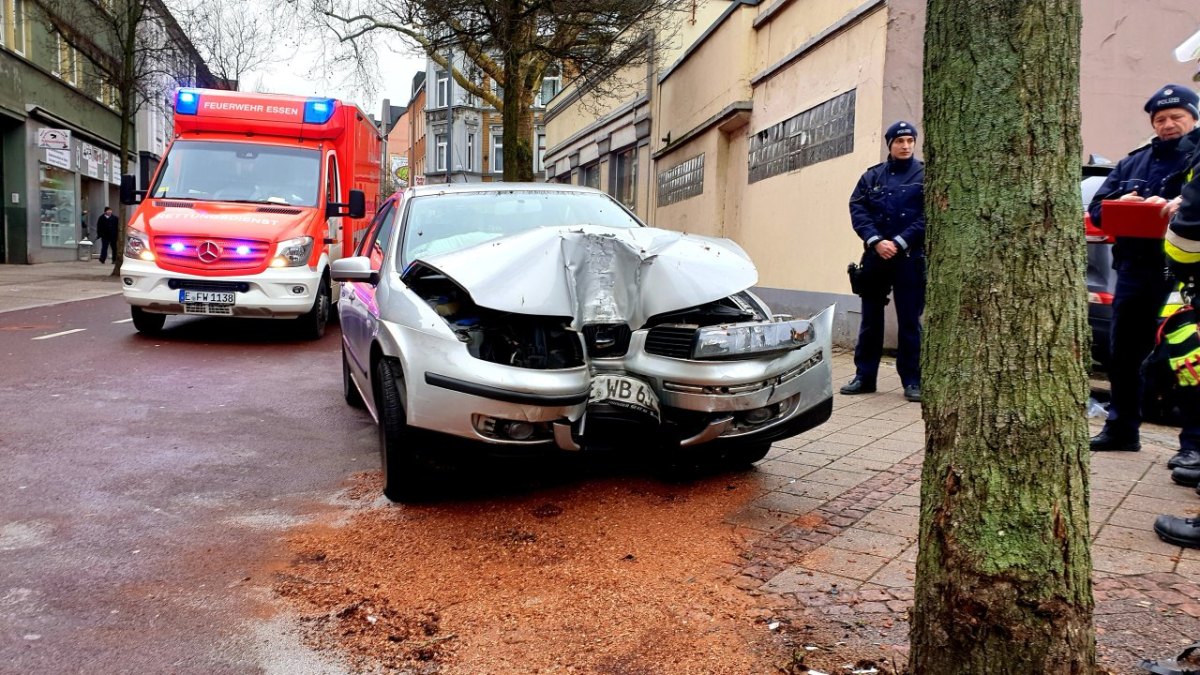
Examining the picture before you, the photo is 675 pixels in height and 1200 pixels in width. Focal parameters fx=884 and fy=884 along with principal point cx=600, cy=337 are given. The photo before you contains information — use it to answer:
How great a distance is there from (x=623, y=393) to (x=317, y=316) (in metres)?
7.08

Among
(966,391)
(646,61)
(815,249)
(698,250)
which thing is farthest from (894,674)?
(646,61)

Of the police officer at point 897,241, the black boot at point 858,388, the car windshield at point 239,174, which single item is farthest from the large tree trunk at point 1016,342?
the car windshield at point 239,174

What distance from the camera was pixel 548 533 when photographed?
154 inches

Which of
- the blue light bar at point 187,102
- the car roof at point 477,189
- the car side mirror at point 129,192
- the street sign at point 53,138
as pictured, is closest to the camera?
the car roof at point 477,189

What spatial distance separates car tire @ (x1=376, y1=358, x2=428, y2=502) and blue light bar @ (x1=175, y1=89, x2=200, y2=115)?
26.9 ft

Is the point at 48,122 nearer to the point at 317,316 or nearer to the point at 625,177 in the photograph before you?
the point at 625,177

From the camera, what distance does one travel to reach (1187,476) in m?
4.31

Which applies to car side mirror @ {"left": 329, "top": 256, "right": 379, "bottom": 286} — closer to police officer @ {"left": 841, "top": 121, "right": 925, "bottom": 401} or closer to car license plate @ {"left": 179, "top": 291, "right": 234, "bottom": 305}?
police officer @ {"left": 841, "top": 121, "right": 925, "bottom": 401}

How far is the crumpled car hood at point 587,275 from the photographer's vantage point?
3865 mm

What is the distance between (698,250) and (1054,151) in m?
2.31

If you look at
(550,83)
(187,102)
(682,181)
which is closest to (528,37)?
(682,181)

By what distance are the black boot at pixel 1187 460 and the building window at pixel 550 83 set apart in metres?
19.1

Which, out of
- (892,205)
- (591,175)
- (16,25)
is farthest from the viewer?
(591,175)

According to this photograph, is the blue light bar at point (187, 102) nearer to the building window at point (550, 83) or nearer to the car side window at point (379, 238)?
the car side window at point (379, 238)
